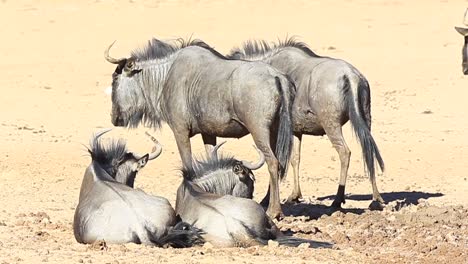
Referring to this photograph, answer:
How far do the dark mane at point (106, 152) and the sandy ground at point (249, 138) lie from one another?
2.44 ft

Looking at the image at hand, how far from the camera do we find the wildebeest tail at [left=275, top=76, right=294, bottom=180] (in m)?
11.8

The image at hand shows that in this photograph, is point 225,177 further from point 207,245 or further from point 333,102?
point 333,102

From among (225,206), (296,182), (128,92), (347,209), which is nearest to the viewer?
(225,206)

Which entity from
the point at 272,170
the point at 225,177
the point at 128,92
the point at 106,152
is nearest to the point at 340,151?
the point at 272,170

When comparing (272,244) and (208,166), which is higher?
(208,166)

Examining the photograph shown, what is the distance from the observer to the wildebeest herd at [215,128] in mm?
9938

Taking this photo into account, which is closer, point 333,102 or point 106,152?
point 106,152

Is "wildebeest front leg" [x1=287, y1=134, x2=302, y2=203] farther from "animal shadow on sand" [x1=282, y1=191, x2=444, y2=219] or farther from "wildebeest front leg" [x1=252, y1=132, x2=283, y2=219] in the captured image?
"wildebeest front leg" [x1=252, y1=132, x2=283, y2=219]

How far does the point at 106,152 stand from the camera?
36.3 ft

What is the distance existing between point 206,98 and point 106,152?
1.52 metres

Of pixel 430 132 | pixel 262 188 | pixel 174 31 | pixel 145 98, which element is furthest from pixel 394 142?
pixel 174 31

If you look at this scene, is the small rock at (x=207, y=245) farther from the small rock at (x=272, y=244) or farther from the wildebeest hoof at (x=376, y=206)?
the wildebeest hoof at (x=376, y=206)

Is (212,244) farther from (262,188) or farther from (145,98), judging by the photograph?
(262,188)

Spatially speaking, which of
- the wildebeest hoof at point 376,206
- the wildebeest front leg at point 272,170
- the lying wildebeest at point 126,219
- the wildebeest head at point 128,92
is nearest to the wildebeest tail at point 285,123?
the wildebeest front leg at point 272,170
